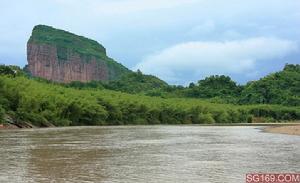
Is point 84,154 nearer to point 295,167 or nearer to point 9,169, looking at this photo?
point 9,169

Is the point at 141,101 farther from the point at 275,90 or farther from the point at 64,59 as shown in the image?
the point at 64,59

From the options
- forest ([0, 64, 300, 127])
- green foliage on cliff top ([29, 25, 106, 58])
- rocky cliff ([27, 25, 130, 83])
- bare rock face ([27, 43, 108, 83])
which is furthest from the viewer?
green foliage on cliff top ([29, 25, 106, 58])

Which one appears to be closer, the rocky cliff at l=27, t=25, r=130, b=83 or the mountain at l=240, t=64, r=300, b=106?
the mountain at l=240, t=64, r=300, b=106

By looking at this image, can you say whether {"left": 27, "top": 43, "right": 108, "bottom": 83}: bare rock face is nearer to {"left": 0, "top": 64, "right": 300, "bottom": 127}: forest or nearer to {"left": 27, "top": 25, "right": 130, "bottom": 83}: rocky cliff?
{"left": 27, "top": 25, "right": 130, "bottom": 83}: rocky cliff

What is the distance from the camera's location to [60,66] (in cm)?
15188

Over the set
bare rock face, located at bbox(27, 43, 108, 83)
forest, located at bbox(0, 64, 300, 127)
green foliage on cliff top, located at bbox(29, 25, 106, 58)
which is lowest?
forest, located at bbox(0, 64, 300, 127)

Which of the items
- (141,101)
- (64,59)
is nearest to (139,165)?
(141,101)

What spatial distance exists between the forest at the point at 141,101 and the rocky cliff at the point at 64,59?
20.9 meters

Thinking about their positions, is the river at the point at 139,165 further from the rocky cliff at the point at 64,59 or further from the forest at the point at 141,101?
the rocky cliff at the point at 64,59

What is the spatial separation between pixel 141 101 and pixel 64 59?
82.7m

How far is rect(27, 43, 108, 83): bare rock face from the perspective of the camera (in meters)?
146

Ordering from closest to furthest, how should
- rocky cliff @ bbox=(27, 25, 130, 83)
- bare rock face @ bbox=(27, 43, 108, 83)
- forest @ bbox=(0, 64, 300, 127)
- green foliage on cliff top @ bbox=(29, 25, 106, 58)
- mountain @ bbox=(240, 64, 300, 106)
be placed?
forest @ bbox=(0, 64, 300, 127), mountain @ bbox=(240, 64, 300, 106), bare rock face @ bbox=(27, 43, 108, 83), rocky cliff @ bbox=(27, 25, 130, 83), green foliage on cliff top @ bbox=(29, 25, 106, 58)

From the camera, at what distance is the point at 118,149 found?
21719 mm

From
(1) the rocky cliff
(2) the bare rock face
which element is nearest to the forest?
(2) the bare rock face
